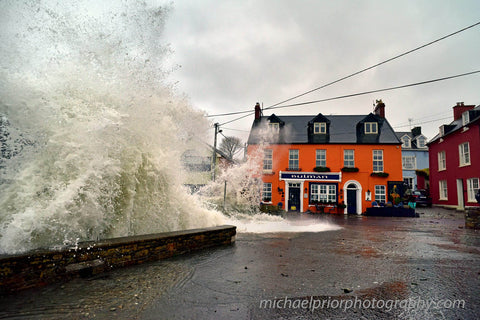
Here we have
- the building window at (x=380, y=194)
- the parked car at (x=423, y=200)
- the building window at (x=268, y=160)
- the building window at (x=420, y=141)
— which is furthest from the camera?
the building window at (x=420, y=141)

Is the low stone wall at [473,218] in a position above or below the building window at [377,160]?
below

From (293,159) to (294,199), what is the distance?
3.86 meters

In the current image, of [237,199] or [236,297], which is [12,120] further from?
[237,199]

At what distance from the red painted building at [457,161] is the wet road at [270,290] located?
64.8ft

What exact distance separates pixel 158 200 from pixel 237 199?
14.3 meters

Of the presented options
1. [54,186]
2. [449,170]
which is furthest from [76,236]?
[449,170]

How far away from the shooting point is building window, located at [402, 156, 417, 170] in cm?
3900

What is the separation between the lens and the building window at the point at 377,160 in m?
24.5

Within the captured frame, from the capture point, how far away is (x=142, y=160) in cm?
648

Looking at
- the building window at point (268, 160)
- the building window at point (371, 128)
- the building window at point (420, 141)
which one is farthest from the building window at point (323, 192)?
the building window at point (420, 141)

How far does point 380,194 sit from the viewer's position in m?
23.9

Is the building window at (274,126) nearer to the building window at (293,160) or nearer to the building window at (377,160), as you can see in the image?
the building window at (293,160)

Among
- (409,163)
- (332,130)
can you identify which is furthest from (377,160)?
(409,163)

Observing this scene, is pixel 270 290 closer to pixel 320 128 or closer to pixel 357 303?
pixel 357 303
